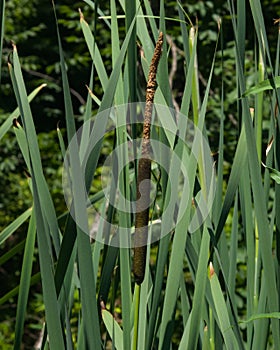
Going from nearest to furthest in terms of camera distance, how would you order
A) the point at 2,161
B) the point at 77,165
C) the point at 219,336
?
1. the point at 77,165
2. the point at 219,336
3. the point at 2,161

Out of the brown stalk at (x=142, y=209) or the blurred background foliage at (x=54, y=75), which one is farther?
the blurred background foliage at (x=54, y=75)

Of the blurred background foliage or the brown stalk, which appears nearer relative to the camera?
the brown stalk

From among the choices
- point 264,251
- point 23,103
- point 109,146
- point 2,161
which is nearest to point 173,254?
point 264,251

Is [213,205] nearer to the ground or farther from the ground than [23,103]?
nearer to the ground

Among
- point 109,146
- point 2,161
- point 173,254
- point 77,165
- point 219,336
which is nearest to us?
point 77,165

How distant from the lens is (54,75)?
18.8ft

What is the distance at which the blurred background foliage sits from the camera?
13.0 ft

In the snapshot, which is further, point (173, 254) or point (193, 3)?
point (193, 3)

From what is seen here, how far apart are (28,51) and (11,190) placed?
1424 mm

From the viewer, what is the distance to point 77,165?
2.10 ft

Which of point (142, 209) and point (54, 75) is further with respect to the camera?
point (54, 75)

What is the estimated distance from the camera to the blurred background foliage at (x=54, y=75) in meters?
3.96

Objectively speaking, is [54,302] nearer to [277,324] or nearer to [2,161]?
[277,324]

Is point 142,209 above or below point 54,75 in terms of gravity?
below
